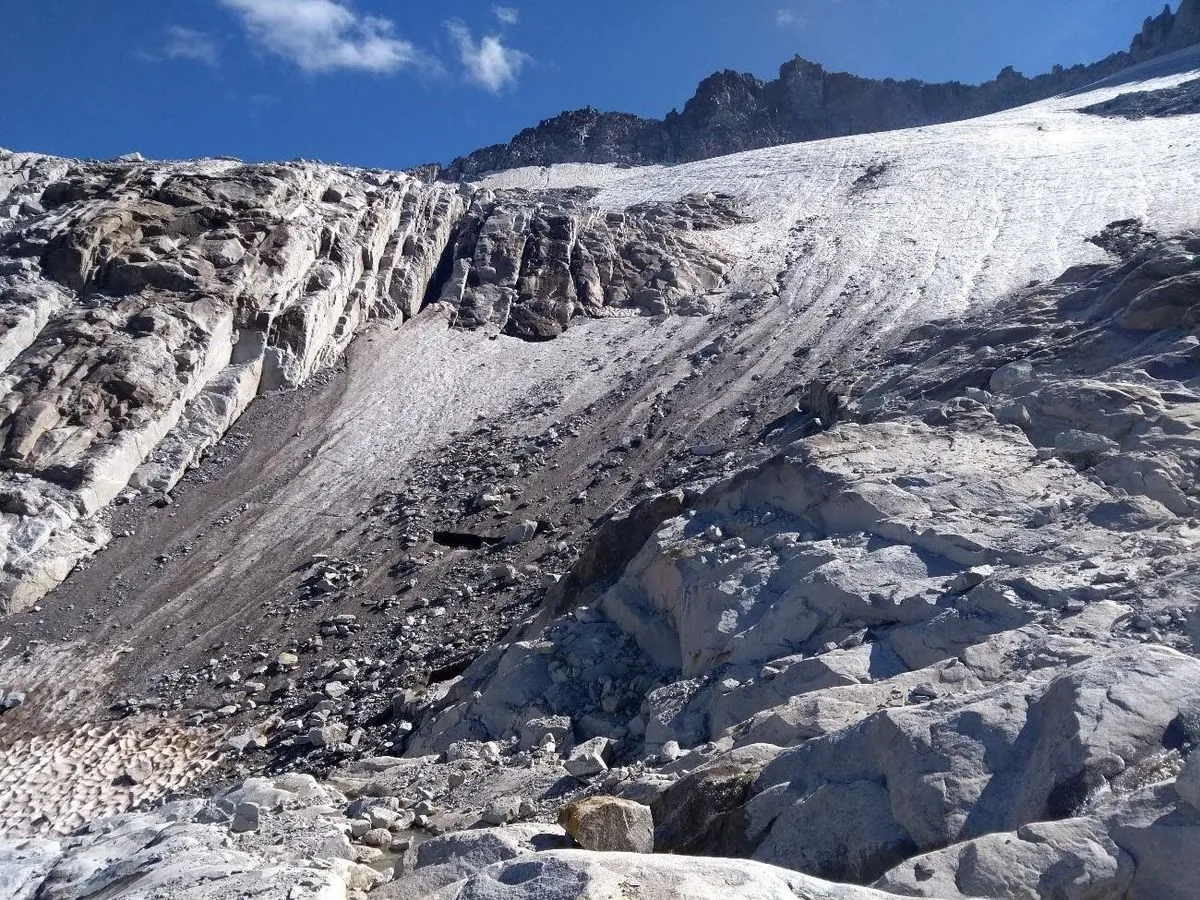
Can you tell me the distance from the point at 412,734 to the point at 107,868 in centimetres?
449

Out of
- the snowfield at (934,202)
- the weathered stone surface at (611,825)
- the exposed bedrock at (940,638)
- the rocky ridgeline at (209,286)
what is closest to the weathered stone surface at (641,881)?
the exposed bedrock at (940,638)

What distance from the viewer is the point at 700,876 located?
3.56 meters

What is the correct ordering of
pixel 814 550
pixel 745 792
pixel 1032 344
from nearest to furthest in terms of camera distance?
pixel 745 792 → pixel 814 550 → pixel 1032 344

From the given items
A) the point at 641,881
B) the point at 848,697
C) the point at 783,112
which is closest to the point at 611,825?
the point at 641,881

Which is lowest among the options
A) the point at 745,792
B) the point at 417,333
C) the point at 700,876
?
the point at 745,792

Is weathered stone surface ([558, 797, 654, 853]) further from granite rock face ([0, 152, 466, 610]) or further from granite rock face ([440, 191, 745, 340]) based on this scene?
granite rock face ([440, 191, 745, 340])

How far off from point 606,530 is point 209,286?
14.6 meters

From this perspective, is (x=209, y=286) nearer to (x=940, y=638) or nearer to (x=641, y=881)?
(x=940, y=638)

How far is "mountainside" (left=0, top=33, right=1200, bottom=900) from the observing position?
185 inches

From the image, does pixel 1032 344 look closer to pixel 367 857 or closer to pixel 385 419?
pixel 367 857

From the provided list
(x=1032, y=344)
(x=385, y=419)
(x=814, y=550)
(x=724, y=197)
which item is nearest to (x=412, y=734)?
(x=814, y=550)

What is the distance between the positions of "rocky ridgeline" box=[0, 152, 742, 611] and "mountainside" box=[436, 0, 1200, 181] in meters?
22.4

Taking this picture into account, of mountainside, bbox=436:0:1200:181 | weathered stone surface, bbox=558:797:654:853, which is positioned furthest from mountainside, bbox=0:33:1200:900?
mountainside, bbox=436:0:1200:181

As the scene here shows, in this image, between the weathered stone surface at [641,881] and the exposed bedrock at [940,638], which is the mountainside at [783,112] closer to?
the exposed bedrock at [940,638]
